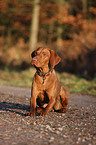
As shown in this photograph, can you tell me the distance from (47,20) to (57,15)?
4696mm

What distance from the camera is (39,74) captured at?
5484 millimetres

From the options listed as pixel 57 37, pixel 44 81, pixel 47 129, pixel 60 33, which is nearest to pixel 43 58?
pixel 44 81

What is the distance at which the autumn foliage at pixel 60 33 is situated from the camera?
1784 cm

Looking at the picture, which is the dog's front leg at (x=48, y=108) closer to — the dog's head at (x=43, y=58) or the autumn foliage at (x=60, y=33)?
the dog's head at (x=43, y=58)

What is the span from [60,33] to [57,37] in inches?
23.1

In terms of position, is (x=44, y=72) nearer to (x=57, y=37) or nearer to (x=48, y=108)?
(x=48, y=108)

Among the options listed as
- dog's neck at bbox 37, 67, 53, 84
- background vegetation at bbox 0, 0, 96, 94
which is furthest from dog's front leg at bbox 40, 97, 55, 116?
background vegetation at bbox 0, 0, 96, 94

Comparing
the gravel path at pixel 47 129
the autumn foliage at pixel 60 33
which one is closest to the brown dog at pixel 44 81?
the gravel path at pixel 47 129

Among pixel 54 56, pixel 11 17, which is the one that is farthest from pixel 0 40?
pixel 54 56

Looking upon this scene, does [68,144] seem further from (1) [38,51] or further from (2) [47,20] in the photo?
(2) [47,20]

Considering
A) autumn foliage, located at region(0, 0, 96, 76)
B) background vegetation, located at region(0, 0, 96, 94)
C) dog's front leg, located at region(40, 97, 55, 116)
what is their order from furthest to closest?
autumn foliage, located at region(0, 0, 96, 76) → background vegetation, located at region(0, 0, 96, 94) → dog's front leg, located at region(40, 97, 55, 116)

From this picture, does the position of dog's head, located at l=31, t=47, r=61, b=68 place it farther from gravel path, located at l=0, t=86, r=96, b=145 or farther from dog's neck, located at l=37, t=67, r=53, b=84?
gravel path, located at l=0, t=86, r=96, b=145

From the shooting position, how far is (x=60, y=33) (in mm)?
26047

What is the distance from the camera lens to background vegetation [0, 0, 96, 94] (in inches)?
671
